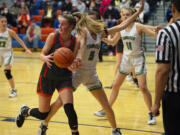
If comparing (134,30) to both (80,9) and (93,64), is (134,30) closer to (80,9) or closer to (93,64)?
(93,64)

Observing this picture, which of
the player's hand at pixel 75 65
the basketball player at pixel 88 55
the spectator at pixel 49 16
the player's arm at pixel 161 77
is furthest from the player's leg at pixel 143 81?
the spectator at pixel 49 16

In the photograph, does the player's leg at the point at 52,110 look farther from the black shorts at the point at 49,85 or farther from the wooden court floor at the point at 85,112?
the wooden court floor at the point at 85,112

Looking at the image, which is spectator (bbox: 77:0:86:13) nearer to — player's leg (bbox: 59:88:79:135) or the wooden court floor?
the wooden court floor

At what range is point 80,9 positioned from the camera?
17.3m

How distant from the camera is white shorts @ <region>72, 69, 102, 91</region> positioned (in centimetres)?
452

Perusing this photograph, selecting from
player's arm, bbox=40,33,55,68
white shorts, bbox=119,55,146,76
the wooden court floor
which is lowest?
the wooden court floor

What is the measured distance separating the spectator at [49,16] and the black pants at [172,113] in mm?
15330

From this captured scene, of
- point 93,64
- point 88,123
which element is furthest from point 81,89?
point 93,64

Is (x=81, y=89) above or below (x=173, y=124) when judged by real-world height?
below

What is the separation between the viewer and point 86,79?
4.54 metres


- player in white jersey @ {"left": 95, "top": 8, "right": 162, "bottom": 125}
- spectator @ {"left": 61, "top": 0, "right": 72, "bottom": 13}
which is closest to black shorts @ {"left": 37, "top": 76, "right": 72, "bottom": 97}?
player in white jersey @ {"left": 95, "top": 8, "right": 162, "bottom": 125}

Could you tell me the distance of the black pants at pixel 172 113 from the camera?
2.80 meters

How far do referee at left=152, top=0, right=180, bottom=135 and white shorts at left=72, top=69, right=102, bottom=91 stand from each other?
1.76 m

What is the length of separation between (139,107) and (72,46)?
110 inches
